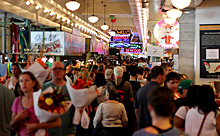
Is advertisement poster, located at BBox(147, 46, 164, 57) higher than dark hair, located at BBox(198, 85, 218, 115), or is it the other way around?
advertisement poster, located at BBox(147, 46, 164, 57)

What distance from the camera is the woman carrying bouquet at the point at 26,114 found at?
3.59m

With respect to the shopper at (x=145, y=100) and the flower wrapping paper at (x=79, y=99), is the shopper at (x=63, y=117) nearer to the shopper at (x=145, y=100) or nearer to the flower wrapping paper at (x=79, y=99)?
the flower wrapping paper at (x=79, y=99)

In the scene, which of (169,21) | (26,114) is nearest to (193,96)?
(26,114)

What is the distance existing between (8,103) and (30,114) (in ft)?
3.35

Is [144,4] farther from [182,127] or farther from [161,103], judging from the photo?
[161,103]

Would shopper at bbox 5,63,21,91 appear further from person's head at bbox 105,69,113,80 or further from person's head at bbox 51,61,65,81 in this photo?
person's head at bbox 51,61,65,81

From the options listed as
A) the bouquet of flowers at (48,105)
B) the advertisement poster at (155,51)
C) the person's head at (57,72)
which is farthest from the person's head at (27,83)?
the advertisement poster at (155,51)

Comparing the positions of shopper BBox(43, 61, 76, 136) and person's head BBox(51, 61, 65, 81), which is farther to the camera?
person's head BBox(51, 61, 65, 81)

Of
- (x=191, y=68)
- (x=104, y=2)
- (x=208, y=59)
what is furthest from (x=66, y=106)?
(x=104, y=2)

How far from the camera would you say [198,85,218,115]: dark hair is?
3559 mm

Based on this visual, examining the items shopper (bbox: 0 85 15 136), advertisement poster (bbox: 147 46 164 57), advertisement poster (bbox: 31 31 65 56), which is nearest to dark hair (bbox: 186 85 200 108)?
shopper (bbox: 0 85 15 136)

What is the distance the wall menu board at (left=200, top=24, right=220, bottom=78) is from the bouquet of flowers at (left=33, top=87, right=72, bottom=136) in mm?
6209

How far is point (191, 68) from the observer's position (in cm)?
974

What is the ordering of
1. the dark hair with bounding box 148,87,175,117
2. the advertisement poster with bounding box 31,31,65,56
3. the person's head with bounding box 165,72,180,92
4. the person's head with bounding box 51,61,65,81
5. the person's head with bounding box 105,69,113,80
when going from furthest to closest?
the advertisement poster with bounding box 31,31,65,56, the person's head with bounding box 105,69,113,80, the person's head with bounding box 165,72,180,92, the person's head with bounding box 51,61,65,81, the dark hair with bounding box 148,87,175,117
